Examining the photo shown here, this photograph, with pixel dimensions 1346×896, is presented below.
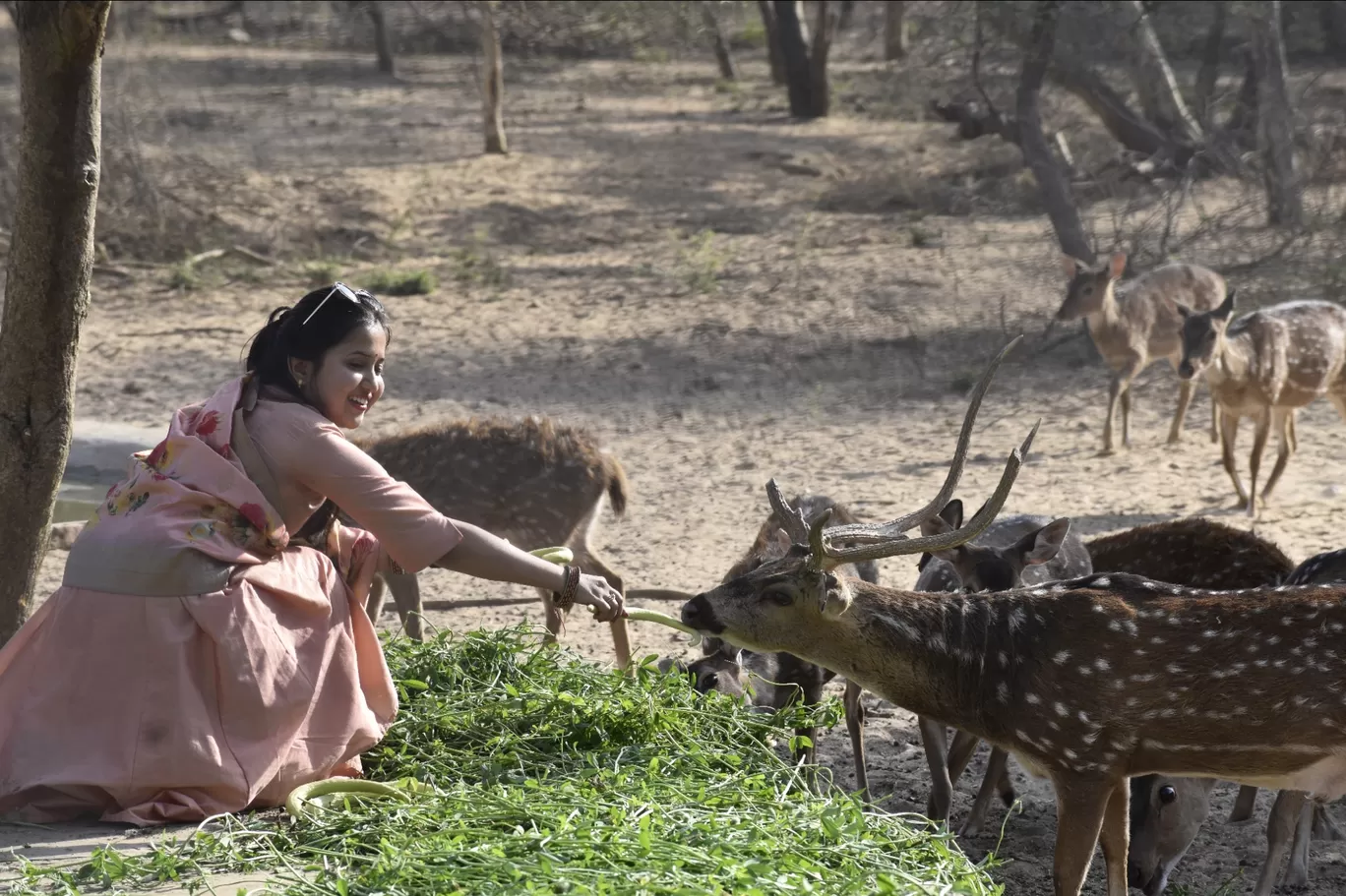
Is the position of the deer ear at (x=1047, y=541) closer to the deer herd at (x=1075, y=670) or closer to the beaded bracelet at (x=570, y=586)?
the deer herd at (x=1075, y=670)

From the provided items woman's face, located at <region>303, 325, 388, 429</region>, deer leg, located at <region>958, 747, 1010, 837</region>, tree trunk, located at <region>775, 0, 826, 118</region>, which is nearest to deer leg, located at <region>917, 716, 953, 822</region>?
deer leg, located at <region>958, 747, 1010, 837</region>

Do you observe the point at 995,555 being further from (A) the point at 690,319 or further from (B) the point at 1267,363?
(A) the point at 690,319

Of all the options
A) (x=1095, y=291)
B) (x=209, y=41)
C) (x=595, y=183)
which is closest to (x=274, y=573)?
(x=1095, y=291)

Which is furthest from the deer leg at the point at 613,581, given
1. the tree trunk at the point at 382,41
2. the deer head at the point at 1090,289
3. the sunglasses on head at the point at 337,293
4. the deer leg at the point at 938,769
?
the tree trunk at the point at 382,41

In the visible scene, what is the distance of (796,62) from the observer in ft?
69.7

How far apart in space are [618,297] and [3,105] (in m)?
7.67

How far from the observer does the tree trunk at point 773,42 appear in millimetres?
22641

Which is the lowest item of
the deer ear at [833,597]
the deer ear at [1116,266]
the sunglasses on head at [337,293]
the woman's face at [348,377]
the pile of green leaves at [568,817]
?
the pile of green leaves at [568,817]

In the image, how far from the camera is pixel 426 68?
24.8 meters

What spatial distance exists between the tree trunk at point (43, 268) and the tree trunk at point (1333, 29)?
18.8 m

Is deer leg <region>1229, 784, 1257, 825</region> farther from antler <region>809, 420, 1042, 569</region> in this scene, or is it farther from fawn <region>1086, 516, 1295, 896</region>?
antler <region>809, 420, 1042, 569</region>

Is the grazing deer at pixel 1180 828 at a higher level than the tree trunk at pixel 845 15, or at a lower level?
lower

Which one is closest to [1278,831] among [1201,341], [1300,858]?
[1300,858]

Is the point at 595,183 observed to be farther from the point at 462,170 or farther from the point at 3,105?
the point at 3,105
